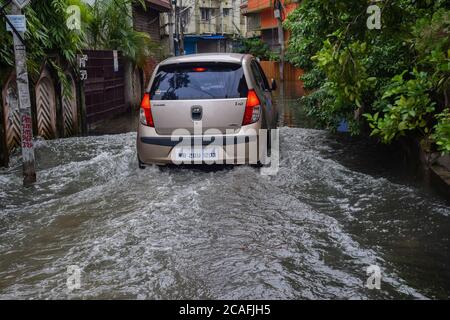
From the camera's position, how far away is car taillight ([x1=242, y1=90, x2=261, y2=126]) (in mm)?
6664

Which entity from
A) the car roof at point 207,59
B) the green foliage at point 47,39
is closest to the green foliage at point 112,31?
the green foliage at point 47,39

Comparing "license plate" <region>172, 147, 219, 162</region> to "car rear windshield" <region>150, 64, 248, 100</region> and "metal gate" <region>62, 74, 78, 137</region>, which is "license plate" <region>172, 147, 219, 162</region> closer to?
"car rear windshield" <region>150, 64, 248, 100</region>

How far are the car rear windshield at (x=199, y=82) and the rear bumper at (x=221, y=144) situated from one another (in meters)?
0.48

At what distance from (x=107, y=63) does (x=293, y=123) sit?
576 cm

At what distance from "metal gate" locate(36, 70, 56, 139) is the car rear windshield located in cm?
432

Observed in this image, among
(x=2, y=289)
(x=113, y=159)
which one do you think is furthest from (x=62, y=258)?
(x=113, y=159)

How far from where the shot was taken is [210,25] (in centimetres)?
5159

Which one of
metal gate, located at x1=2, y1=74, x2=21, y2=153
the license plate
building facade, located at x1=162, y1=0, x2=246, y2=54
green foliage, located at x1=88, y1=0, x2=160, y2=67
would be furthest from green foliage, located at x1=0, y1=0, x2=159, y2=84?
building facade, located at x1=162, y1=0, x2=246, y2=54

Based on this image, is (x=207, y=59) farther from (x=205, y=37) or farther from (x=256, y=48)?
(x=205, y=37)

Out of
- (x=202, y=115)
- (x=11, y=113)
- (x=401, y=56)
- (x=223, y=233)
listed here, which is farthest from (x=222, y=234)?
(x=11, y=113)

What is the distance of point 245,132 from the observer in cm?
663

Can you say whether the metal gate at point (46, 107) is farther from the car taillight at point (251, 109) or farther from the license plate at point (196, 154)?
the car taillight at point (251, 109)

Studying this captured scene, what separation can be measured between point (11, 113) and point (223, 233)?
5.68m

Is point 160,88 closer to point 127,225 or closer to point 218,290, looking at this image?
point 127,225
